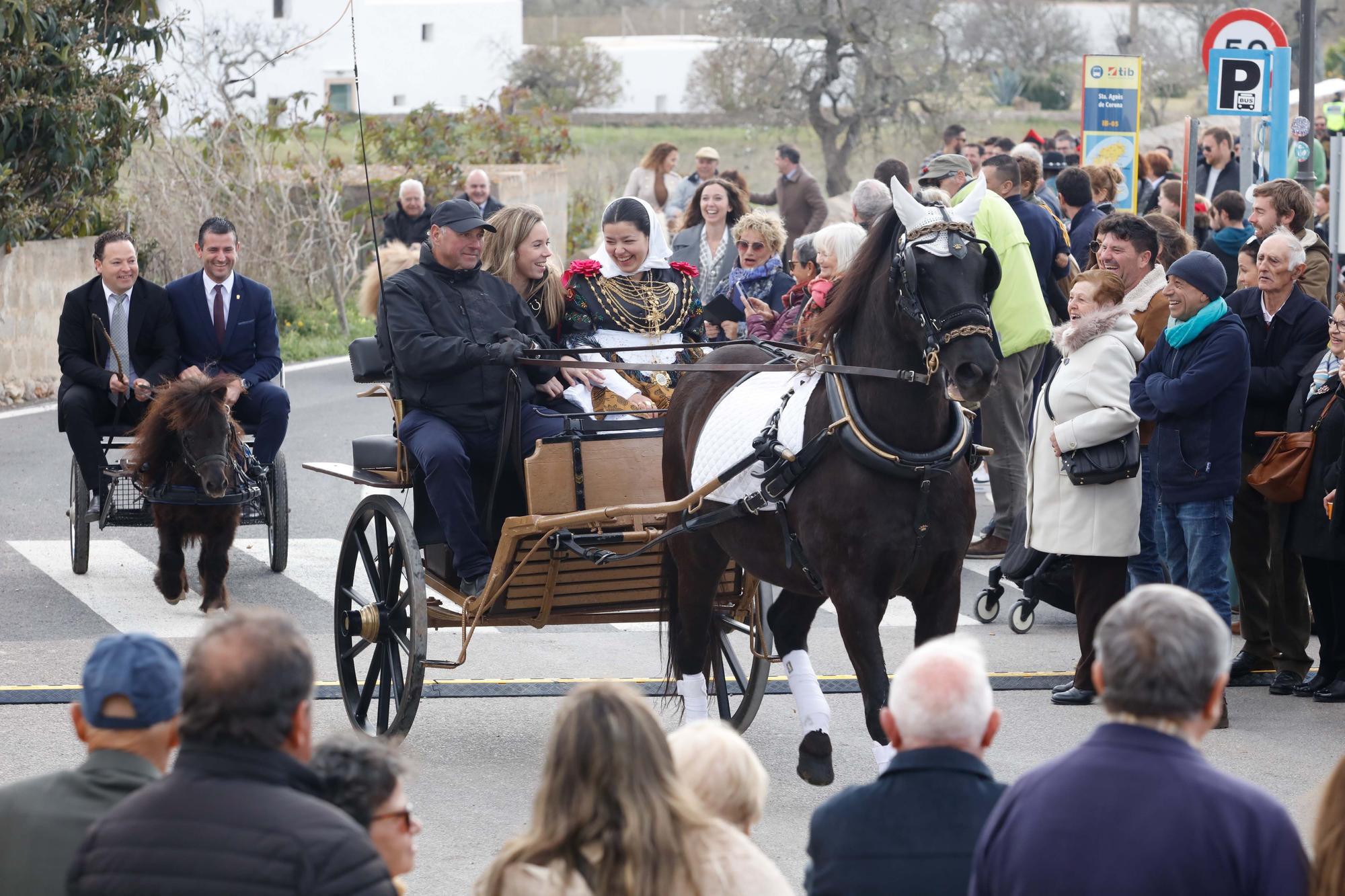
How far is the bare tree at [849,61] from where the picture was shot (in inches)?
1535

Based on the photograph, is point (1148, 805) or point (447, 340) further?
point (447, 340)

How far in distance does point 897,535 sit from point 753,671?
157 cm

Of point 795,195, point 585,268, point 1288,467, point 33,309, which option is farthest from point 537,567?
point 795,195

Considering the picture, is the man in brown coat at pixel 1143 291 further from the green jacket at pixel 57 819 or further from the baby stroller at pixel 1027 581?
the green jacket at pixel 57 819

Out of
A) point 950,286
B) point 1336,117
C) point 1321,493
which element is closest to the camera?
point 950,286

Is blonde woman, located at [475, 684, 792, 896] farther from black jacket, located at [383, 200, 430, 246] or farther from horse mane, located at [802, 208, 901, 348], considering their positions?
black jacket, located at [383, 200, 430, 246]

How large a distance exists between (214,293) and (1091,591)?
17.7 feet

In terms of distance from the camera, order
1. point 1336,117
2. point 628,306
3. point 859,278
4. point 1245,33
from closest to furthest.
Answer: point 859,278 < point 628,306 < point 1336,117 < point 1245,33

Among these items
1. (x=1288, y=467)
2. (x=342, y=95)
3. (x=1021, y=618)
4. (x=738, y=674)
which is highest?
(x=342, y=95)

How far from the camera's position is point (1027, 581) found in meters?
8.87

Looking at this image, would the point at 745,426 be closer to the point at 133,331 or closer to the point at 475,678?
the point at 475,678

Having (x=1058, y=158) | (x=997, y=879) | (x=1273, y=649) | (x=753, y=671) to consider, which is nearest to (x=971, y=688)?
(x=997, y=879)

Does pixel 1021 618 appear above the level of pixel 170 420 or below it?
below

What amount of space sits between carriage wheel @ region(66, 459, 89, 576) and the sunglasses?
7.09 metres
